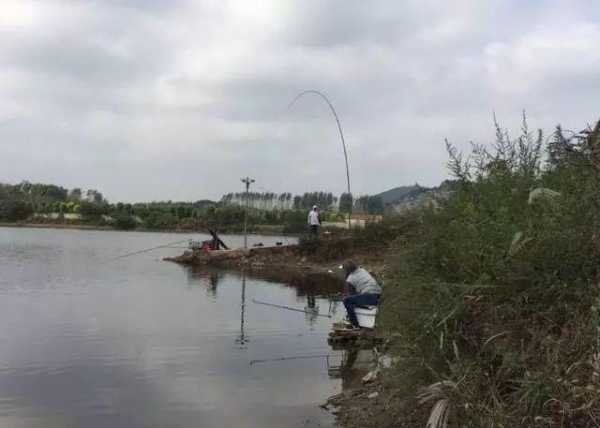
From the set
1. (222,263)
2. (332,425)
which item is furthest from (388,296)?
(222,263)

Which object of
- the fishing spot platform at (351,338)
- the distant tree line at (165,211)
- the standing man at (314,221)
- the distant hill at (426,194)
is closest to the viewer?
the distant hill at (426,194)

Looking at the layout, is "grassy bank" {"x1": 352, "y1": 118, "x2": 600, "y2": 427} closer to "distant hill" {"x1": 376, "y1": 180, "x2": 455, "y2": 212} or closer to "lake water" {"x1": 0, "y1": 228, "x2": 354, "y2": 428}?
"distant hill" {"x1": 376, "y1": 180, "x2": 455, "y2": 212}

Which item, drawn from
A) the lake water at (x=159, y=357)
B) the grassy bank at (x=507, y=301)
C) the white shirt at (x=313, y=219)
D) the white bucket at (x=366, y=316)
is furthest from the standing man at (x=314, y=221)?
the grassy bank at (x=507, y=301)

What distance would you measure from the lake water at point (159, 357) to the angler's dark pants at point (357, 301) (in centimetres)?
75

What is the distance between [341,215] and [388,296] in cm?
4675

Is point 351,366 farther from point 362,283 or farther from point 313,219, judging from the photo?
point 313,219

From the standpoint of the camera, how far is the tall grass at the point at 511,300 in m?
4.08

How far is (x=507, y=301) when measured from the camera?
5.01 metres

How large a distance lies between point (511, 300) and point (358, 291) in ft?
22.9

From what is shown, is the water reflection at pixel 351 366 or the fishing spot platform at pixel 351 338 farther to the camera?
the fishing spot platform at pixel 351 338

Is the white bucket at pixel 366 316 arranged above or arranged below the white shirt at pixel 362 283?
below

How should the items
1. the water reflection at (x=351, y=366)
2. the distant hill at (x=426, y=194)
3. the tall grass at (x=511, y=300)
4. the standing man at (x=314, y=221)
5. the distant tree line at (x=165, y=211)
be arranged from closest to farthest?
the tall grass at (x=511, y=300) → the distant hill at (x=426, y=194) → the water reflection at (x=351, y=366) → the standing man at (x=314, y=221) → the distant tree line at (x=165, y=211)

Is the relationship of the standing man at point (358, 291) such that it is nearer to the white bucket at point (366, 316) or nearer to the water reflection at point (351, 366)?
the white bucket at point (366, 316)

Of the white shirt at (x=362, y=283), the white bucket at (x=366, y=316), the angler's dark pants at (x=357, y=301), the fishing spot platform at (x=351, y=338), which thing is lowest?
the fishing spot platform at (x=351, y=338)
